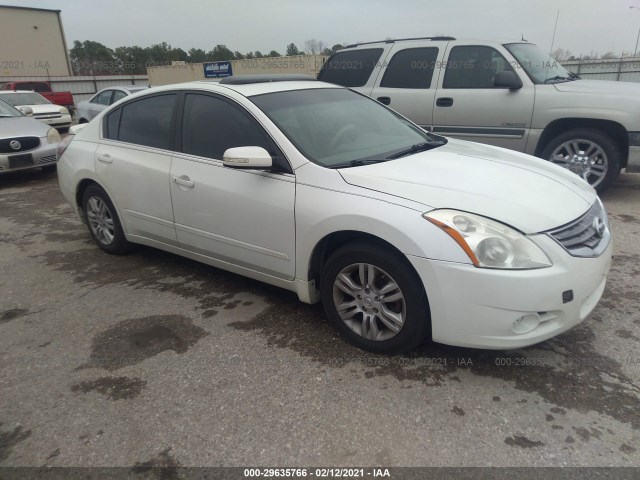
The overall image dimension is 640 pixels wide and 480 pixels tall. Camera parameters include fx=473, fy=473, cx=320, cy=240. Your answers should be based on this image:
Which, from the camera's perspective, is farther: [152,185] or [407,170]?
[152,185]

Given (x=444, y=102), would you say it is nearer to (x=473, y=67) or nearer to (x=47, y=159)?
(x=473, y=67)

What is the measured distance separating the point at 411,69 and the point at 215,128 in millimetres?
3933

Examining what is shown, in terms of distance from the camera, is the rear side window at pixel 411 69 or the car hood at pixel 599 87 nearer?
the car hood at pixel 599 87

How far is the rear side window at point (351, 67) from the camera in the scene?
6.84m

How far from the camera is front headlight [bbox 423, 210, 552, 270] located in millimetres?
2375

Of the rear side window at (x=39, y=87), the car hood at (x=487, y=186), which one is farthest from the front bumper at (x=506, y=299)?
the rear side window at (x=39, y=87)

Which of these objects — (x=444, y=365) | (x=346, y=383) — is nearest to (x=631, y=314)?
(x=444, y=365)

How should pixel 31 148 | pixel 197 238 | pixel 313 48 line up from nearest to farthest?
pixel 197 238 < pixel 31 148 < pixel 313 48

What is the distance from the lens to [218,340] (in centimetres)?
310

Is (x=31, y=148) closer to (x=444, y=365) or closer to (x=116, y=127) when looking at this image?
(x=116, y=127)

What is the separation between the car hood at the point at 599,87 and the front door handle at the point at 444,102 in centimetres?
123

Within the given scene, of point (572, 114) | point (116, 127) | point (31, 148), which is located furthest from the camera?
point (31, 148)

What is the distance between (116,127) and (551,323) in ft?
12.7

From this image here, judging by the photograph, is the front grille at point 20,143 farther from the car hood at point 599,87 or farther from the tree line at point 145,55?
the tree line at point 145,55
